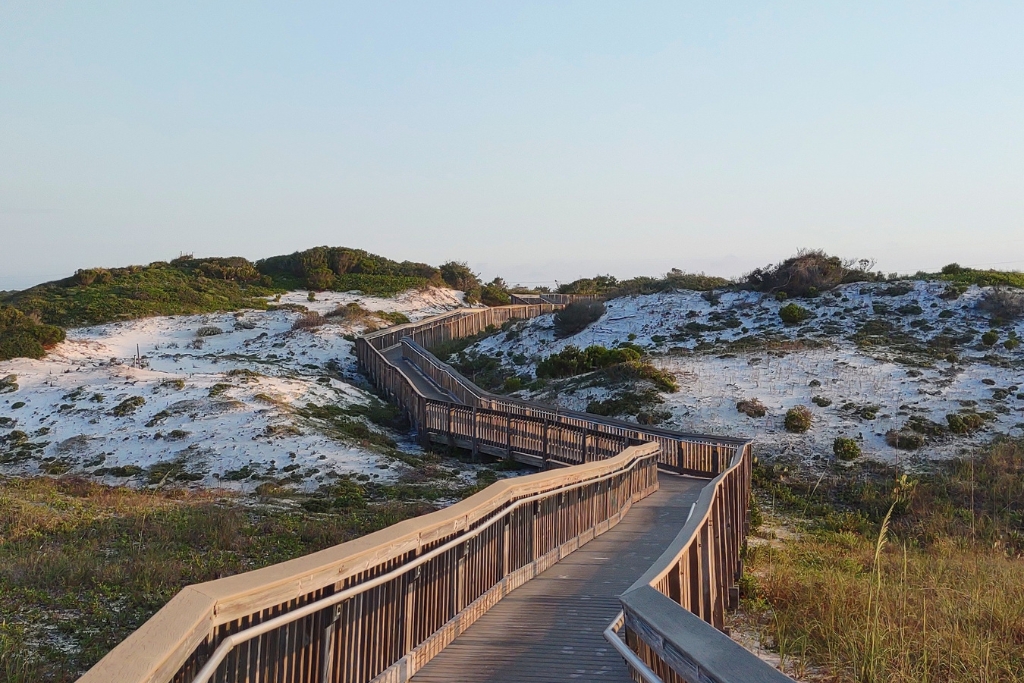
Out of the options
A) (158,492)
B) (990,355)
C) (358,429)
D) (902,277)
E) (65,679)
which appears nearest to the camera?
(65,679)

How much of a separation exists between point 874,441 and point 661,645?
1803 cm

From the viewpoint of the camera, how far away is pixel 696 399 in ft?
78.2

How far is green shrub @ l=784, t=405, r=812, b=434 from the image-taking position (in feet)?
68.2

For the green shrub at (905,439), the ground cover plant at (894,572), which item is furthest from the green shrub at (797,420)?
the ground cover plant at (894,572)

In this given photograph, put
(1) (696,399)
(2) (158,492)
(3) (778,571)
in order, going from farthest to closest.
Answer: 1. (1) (696,399)
2. (2) (158,492)
3. (3) (778,571)

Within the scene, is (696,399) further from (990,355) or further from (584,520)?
(584,520)

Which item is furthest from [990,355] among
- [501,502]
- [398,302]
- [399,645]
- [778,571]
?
[398,302]

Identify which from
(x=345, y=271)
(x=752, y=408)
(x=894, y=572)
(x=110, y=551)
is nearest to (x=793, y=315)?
(x=752, y=408)

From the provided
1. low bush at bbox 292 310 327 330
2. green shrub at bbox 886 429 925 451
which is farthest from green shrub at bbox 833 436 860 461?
low bush at bbox 292 310 327 330

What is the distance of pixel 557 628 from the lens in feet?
22.3

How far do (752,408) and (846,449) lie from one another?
3.74 meters

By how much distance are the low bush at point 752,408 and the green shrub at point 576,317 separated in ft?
43.5

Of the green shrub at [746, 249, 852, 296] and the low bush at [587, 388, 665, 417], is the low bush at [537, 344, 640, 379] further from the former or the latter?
the green shrub at [746, 249, 852, 296]

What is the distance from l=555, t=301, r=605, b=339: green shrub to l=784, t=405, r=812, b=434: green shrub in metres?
Result: 15.0
